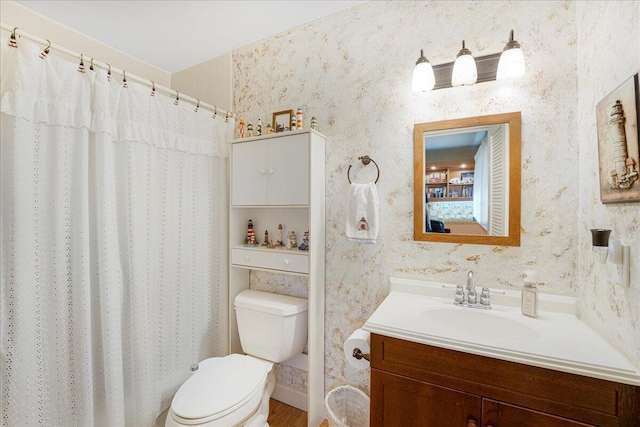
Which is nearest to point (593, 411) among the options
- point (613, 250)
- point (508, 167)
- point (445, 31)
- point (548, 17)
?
point (613, 250)

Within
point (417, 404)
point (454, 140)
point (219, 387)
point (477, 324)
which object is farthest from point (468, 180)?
point (219, 387)

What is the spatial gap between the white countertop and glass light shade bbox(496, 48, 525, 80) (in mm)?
971

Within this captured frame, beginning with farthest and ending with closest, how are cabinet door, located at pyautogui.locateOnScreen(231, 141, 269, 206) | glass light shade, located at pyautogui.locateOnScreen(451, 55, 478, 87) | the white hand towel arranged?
cabinet door, located at pyautogui.locateOnScreen(231, 141, 269, 206) < the white hand towel < glass light shade, located at pyautogui.locateOnScreen(451, 55, 478, 87)

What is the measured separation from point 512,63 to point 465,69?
18cm

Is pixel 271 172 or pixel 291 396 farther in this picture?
pixel 291 396

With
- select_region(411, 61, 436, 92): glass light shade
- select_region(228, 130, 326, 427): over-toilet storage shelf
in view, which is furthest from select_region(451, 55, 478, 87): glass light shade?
select_region(228, 130, 326, 427): over-toilet storage shelf

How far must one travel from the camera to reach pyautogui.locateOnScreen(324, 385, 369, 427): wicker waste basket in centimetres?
154

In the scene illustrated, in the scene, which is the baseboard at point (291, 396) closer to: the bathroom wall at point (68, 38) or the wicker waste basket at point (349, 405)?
the wicker waste basket at point (349, 405)

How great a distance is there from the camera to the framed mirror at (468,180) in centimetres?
127

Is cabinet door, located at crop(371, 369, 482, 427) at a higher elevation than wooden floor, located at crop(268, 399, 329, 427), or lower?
higher

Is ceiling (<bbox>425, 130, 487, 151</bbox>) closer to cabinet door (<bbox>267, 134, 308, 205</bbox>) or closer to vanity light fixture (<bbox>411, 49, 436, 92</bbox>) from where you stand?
vanity light fixture (<bbox>411, 49, 436, 92</bbox>)

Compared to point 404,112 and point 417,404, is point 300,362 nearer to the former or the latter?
point 417,404

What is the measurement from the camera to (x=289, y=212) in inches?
71.4

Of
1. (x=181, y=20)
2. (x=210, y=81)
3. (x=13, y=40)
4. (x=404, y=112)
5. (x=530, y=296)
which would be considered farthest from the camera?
(x=210, y=81)
